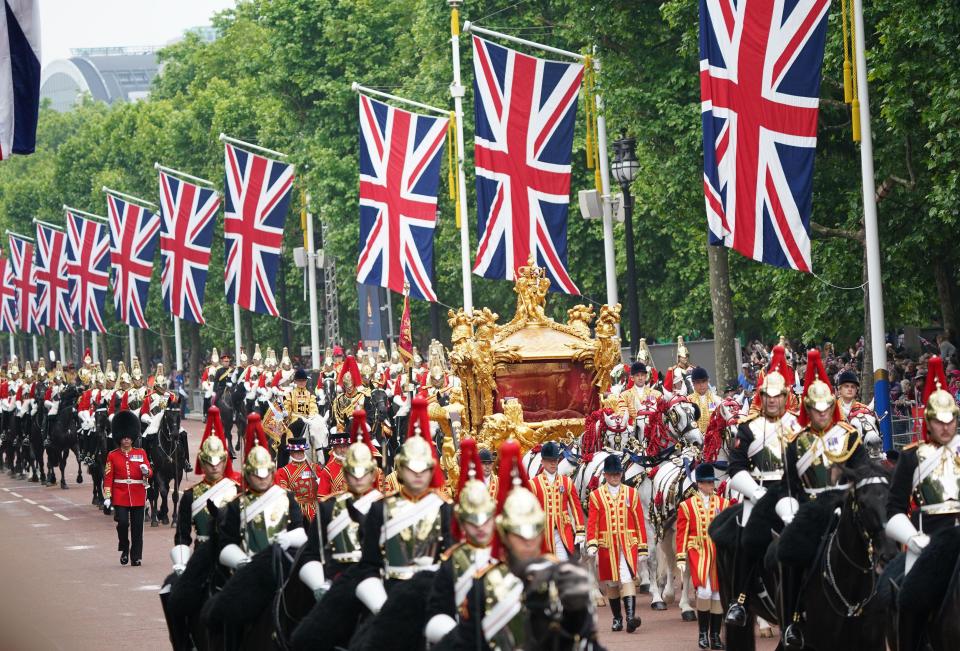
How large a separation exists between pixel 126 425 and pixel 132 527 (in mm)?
3450

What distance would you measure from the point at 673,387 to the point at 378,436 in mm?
9779

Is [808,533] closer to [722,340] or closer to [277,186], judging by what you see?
[722,340]

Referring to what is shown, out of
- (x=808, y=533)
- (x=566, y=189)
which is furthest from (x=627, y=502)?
(x=566, y=189)

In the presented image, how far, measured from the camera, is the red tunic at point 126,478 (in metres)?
22.7

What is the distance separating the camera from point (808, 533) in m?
11.7

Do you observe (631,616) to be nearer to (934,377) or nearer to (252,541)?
(252,541)

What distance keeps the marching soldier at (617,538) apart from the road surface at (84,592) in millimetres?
307

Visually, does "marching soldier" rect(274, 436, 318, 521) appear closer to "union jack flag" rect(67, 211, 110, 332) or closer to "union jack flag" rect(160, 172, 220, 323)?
"union jack flag" rect(160, 172, 220, 323)

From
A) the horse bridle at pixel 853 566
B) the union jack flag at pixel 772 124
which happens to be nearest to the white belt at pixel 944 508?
the horse bridle at pixel 853 566

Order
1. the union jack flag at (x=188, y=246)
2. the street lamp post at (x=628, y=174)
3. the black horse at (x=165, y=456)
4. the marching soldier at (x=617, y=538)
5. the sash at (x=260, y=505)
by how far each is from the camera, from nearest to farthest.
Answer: the sash at (x=260, y=505)
the marching soldier at (x=617, y=538)
the black horse at (x=165, y=456)
the street lamp post at (x=628, y=174)
the union jack flag at (x=188, y=246)

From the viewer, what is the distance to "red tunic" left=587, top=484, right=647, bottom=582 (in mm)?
15938

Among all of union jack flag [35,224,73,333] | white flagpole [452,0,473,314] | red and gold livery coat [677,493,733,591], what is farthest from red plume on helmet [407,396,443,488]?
union jack flag [35,224,73,333]

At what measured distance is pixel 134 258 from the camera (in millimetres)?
49656

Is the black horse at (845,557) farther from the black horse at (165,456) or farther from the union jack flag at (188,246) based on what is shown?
the union jack flag at (188,246)
